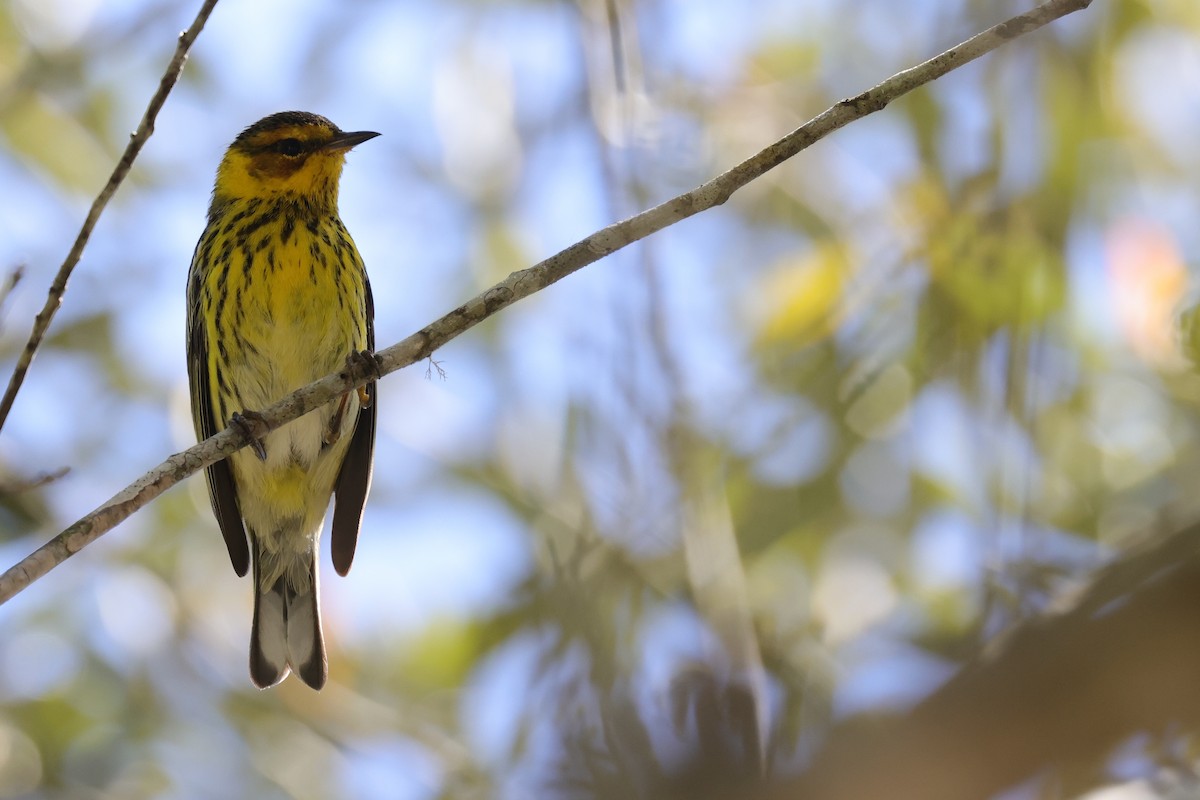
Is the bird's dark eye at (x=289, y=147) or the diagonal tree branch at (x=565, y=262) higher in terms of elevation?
the bird's dark eye at (x=289, y=147)

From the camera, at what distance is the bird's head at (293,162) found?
5066mm

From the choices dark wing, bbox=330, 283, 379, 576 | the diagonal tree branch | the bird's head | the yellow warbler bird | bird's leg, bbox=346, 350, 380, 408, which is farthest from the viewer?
the bird's head

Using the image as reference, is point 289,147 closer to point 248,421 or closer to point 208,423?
point 208,423

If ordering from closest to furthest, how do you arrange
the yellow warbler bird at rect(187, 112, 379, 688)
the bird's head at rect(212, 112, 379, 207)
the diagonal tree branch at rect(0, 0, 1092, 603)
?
1. the diagonal tree branch at rect(0, 0, 1092, 603)
2. the yellow warbler bird at rect(187, 112, 379, 688)
3. the bird's head at rect(212, 112, 379, 207)

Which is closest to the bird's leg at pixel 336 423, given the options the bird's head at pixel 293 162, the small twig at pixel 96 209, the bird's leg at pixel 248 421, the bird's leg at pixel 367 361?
the bird's head at pixel 293 162

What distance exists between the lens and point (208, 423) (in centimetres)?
496

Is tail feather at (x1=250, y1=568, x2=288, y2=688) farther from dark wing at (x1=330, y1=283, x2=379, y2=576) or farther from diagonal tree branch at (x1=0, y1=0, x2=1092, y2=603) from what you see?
diagonal tree branch at (x1=0, y1=0, x2=1092, y2=603)

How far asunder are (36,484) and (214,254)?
1.72m

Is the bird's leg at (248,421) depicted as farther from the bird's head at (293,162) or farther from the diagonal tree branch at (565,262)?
the bird's head at (293,162)

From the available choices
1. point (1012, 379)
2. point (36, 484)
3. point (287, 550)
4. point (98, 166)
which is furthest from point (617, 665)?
point (98, 166)

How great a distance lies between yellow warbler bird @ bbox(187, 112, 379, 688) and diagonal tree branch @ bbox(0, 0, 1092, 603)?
1.16 m

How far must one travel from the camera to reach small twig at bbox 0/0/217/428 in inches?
121

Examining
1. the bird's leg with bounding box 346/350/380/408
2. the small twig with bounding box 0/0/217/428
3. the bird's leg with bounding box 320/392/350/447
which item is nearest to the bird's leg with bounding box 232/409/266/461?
the bird's leg with bounding box 346/350/380/408

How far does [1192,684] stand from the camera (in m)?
1.24
